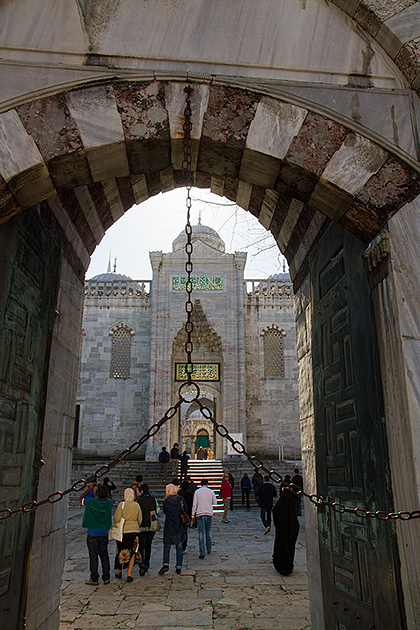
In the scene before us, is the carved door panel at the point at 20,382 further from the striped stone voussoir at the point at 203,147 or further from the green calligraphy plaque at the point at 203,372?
the green calligraphy plaque at the point at 203,372

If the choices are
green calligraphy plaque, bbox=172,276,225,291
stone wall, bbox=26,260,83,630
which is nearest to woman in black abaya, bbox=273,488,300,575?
stone wall, bbox=26,260,83,630

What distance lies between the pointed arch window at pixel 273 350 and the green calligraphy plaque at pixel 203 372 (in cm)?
253

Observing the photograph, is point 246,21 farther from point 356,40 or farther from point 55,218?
point 55,218

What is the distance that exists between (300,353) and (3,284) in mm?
2733

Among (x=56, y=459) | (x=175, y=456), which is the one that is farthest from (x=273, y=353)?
(x=56, y=459)

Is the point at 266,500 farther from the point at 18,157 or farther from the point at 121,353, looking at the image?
the point at 121,353

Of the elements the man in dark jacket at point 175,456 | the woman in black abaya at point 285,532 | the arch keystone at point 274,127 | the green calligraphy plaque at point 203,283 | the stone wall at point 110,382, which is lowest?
the woman in black abaya at point 285,532

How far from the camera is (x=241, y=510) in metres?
14.3

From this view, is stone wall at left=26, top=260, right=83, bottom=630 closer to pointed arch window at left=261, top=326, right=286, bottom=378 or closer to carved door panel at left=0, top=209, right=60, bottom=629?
carved door panel at left=0, top=209, right=60, bottom=629

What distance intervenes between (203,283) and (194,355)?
3.43 metres

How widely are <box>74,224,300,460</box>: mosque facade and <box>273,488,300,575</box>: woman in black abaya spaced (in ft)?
46.0

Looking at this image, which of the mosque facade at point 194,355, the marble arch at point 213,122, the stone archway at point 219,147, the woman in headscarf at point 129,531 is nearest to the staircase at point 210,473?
the mosque facade at point 194,355

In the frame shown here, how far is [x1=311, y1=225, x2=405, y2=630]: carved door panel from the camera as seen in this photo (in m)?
2.65

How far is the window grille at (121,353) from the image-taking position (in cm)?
2306
